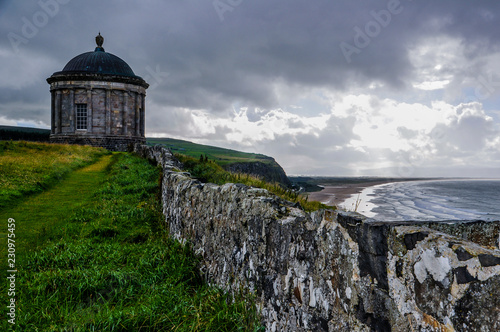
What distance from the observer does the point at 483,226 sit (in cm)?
298

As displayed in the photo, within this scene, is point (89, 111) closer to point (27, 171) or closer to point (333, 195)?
point (27, 171)

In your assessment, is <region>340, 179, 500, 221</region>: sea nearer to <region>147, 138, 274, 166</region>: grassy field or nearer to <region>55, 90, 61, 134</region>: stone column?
<region>147, 138, 274, 166</region>: grassy field

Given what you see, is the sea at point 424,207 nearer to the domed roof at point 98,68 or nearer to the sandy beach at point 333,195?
the sandy beach at point 333,195

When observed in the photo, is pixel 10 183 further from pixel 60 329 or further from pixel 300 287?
pixel 300 287

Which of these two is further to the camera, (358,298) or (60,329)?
(60,329)

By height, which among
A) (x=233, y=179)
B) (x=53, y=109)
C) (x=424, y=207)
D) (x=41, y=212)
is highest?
(x=53, y=109)

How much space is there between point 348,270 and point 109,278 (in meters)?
3.75

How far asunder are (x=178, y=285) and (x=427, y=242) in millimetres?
3644

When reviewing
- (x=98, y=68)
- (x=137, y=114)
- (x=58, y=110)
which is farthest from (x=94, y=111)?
(x=98, y=68)

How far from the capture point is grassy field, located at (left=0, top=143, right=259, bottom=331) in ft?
12.1

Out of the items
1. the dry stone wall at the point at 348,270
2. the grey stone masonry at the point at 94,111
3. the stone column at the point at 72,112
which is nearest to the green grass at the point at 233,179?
the dry stone wall at the point at 348,270

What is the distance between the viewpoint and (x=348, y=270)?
2506 mm

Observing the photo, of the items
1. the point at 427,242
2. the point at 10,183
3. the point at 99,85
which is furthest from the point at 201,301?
the point at 99,85

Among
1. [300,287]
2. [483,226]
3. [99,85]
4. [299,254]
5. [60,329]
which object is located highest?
[99,85]
